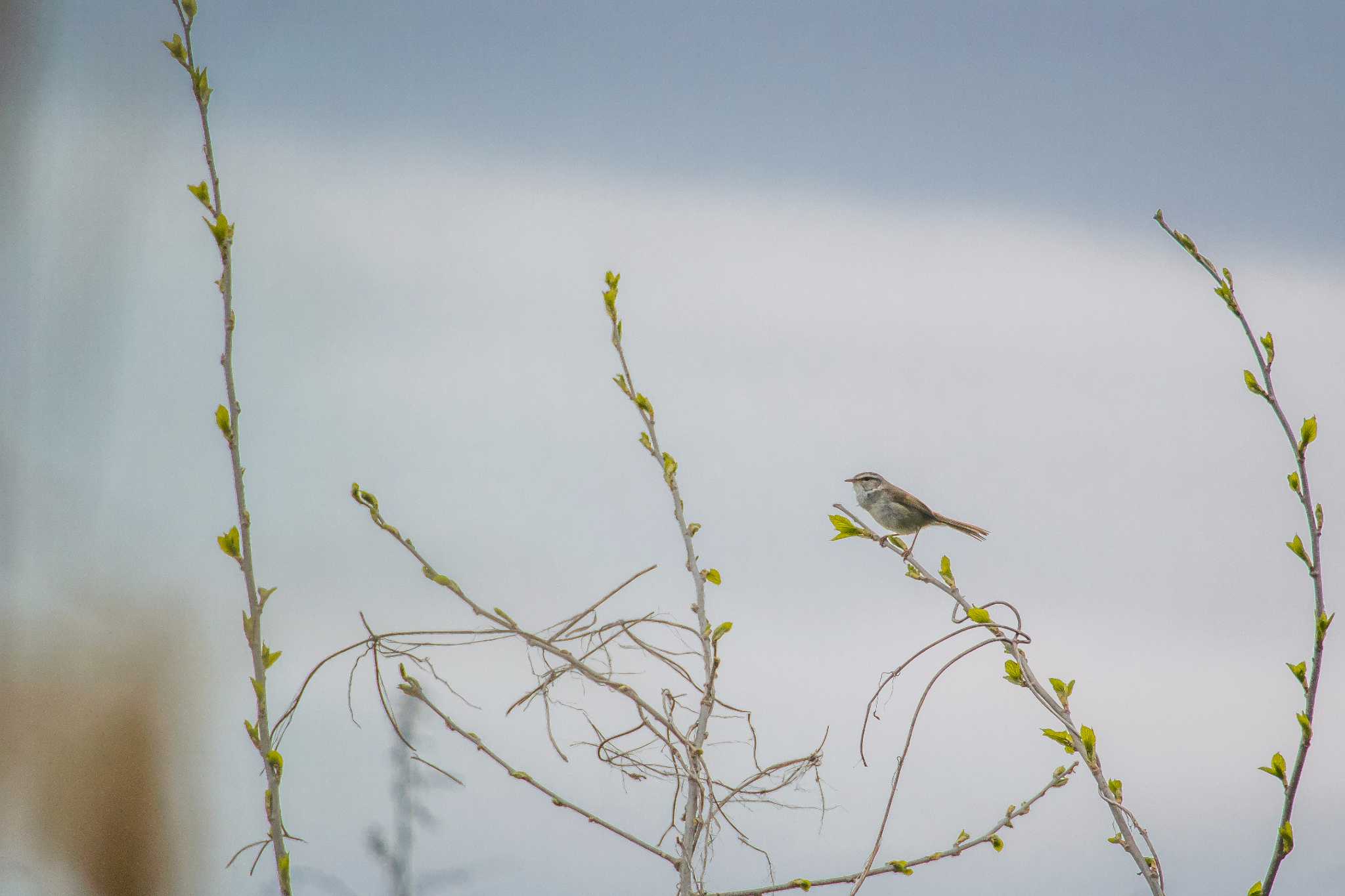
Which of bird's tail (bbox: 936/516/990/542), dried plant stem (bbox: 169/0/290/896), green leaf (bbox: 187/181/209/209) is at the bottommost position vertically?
dried plant stem (bbox: 169/0/290/896)

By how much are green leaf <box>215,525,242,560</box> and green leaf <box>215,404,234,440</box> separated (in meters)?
0.20

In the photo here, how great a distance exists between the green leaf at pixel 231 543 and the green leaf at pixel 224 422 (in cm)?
20

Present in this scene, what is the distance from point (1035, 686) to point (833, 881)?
0.66 meters

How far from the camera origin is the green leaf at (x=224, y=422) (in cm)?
164

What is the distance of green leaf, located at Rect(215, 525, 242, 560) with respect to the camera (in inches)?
69.7

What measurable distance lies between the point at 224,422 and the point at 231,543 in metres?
0.27

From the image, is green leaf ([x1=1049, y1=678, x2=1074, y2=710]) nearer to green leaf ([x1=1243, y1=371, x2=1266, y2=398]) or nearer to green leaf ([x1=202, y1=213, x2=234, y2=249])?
green leaf ([x1=1243, y1=371, x2=1266, y2=398])

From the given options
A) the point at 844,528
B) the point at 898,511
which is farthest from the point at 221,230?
the point at 898,511

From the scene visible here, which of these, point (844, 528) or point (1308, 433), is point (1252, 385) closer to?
point (1308, 433)

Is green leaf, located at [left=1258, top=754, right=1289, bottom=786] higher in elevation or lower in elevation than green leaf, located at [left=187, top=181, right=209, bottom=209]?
lower

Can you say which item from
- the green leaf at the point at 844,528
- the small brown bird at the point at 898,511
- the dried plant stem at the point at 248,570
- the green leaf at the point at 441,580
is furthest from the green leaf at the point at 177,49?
the small brown bird at the point at 898,511

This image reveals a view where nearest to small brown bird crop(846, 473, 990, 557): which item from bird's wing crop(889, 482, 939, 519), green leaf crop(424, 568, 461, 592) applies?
bird's wing crop(889, 482, 939, 519)

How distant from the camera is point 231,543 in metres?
1.80

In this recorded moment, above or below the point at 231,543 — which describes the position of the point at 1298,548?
above
